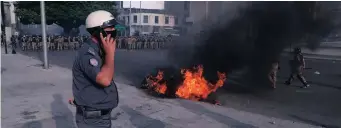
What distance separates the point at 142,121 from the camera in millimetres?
4773

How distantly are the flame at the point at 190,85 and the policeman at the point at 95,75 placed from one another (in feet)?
14.7

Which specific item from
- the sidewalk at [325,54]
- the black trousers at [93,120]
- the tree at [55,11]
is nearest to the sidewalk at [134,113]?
the black trousers at [93,120]

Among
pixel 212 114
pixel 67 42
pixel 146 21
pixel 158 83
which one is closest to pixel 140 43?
pixel 67 42

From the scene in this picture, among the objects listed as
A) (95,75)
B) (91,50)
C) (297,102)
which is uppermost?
(91,50)

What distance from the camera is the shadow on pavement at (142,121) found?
4575 millimetres

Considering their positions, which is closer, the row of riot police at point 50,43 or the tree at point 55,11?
the row of riot police at point 50,43

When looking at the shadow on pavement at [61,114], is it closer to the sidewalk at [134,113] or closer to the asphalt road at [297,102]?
the sidewalk at [134,113]

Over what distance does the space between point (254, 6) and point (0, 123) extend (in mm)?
7815

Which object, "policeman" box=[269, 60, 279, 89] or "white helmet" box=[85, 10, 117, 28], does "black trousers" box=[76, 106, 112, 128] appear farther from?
"policeman" box=[269, 60, 279, 89]

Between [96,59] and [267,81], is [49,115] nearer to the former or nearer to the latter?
[96,59]

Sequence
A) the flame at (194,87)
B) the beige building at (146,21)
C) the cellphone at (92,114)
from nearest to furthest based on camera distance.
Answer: the cellphone at (92,114) → the flame at (194,87) → the beige building at (146,21)

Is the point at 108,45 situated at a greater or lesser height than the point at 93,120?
greater

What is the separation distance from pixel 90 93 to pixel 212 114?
11.2 ft

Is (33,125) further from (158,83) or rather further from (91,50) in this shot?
(158,83)
